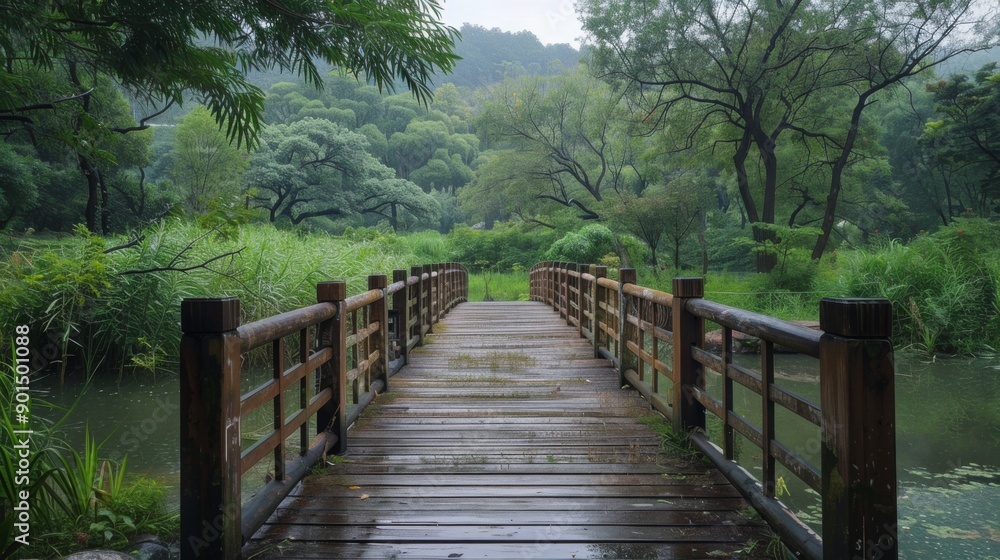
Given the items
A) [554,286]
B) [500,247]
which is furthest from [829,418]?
[500,247]

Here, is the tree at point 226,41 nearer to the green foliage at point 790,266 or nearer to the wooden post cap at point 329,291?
the wooden post cap at point 329,291

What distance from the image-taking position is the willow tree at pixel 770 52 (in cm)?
1548

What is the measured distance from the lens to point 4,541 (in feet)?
8.41

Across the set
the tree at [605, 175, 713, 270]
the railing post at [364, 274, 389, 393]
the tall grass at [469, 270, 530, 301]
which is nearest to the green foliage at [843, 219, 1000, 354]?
the tree at [605, 175, 713, 270]

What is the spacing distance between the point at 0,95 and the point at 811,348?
169 inches

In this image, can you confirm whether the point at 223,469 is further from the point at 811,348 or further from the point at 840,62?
the point at 840,62

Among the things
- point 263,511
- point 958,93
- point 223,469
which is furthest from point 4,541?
point 958,93

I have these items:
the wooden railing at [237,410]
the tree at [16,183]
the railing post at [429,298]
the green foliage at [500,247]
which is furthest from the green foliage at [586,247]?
the wooden railing at [237,410]

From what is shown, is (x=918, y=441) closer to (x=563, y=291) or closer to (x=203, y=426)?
(x=563, y=291)

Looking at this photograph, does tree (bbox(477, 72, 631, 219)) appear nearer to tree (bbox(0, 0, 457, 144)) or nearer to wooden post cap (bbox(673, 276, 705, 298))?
tree (bbox(0, 0, 457, 144))

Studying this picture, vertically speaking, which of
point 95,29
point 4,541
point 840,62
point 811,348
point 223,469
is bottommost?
point 4,541

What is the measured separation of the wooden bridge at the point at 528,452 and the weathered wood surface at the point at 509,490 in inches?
0.4

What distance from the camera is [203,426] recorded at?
2.08 meters

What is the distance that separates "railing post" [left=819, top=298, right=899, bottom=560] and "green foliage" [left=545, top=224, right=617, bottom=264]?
15858 millimetres
